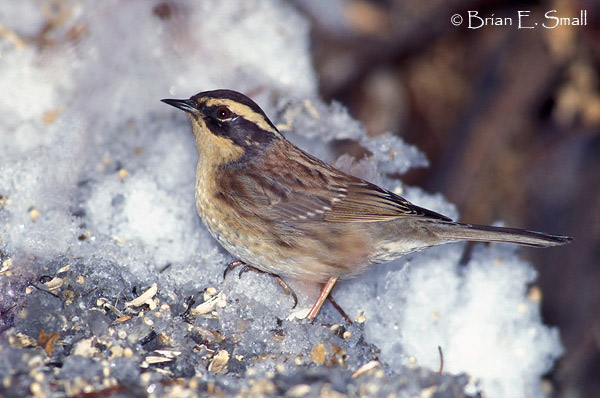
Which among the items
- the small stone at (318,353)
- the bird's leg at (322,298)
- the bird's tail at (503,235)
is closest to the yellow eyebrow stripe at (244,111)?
the bird's leg at (322,298)

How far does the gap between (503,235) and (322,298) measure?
Result: 40.6 inches

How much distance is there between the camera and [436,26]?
6605 mm

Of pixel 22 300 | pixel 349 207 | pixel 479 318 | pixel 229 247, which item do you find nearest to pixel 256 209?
pixel 229 247

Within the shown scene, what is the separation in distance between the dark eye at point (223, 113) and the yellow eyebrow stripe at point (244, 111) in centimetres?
2

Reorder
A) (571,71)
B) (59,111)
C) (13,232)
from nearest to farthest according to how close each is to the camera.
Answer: (13,232), (59,111), (571,71)

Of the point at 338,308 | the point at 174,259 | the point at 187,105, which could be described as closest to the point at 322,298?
the point at 338,308

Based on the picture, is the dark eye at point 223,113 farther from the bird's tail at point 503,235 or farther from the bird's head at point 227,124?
the bird's tail at point 503,235

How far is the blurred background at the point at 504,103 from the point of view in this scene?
604 cm

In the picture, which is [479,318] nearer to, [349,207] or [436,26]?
[349,207]

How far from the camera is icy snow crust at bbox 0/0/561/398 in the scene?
304 cm

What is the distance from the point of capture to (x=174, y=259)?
13.2 feet

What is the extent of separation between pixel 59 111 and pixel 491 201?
160 inches

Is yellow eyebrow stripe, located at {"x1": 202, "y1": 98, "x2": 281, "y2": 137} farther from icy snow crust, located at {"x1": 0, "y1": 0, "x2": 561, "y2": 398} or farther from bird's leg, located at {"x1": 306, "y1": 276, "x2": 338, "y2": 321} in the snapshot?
bird's leg, located at {"x1": 306, "y1": 276, "x2": 338, "y2": 321}

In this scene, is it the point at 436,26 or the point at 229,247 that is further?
the point at 436,26
